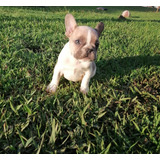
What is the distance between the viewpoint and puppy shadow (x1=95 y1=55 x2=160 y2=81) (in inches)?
126

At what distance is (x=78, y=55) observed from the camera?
91.2 inches

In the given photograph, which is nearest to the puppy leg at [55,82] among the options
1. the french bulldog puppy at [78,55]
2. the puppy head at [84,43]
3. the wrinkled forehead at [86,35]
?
the french bulldog puppy at [78,55]

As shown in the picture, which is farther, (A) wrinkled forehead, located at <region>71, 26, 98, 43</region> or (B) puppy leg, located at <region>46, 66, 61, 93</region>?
(B) puppy leg, located at <region>46, 66, 61, 93</region>

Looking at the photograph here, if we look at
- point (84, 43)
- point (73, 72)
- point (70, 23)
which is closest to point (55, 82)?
point (73, 72)

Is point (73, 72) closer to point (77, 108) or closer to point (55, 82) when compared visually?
point (55, 82)

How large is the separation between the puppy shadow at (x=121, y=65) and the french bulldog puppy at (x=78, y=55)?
1.78ft

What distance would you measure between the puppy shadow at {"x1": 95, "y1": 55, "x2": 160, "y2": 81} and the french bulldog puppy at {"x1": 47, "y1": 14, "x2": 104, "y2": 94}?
54 cm

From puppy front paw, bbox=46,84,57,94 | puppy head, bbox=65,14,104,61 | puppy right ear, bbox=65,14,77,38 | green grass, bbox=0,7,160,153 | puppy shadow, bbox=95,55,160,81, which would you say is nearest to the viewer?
green grass, bbox=0,7,160,153

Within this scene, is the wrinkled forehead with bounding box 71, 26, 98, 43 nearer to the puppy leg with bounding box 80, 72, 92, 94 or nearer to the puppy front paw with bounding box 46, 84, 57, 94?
the puppy leg with bounding box 80, 72, 92, 94

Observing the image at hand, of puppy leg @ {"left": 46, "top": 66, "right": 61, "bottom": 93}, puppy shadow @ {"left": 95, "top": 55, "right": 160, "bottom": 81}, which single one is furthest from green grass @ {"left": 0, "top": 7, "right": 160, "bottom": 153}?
puppy leg @ {"left": 46, "top": 66, "right": 61, "bottom": 93}

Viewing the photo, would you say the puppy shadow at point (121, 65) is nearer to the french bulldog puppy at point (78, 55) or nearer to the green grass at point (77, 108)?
the green grass at point (77, 108)

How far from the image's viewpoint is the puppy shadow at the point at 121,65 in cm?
321

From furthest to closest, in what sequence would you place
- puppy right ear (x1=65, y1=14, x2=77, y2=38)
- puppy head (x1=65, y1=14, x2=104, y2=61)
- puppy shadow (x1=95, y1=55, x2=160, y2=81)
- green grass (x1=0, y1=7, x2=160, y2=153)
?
1. puppy shadow (x1=95, y1=55, x2=160, y2=81)
2. puppy right ear (x1=65, y1=14, x2=77, y2=38)
3. puppy head (x1=65, y1=14, x2=104, y2=61)
4. green grass (x1=0, y1=7, x2=160, y2=153)

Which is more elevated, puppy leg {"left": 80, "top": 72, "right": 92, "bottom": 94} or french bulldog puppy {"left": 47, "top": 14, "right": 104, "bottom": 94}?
french bulldog puppy {"left": 47, "top": 14, "right": 104, "bottom": 94}
